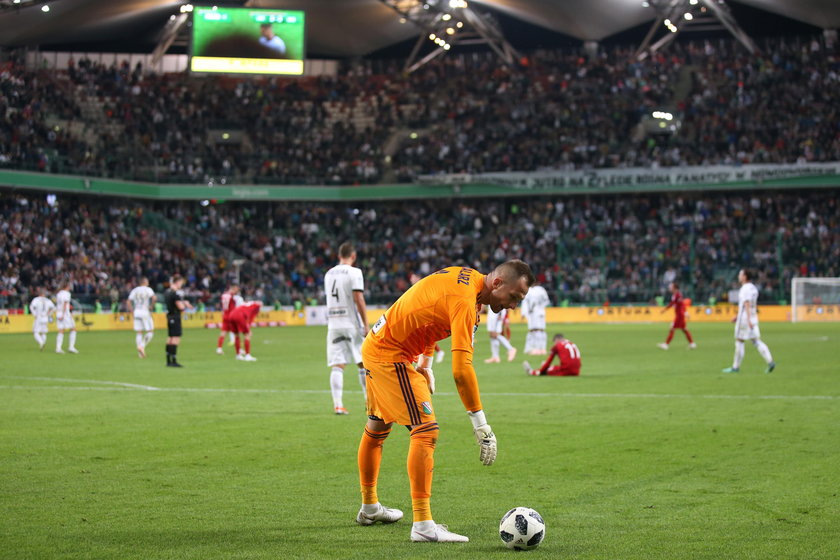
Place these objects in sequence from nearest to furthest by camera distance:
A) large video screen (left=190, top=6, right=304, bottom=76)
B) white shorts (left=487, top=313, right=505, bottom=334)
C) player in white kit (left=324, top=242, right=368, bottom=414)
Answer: player in white kit (left=324, top=242, right=368, bottom=414) < white shorts (left=487, top=313, right=505, bottom=334) < large video screen (left=190, top=6, right=304, bottom=76)

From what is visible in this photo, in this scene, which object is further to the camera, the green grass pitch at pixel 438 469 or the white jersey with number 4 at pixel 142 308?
the white jersey with number 4 at pixel 142 308

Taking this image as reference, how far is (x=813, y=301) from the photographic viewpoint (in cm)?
5009

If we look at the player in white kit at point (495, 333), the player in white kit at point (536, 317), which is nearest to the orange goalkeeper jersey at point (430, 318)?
the player in white kit at point (495, 333)

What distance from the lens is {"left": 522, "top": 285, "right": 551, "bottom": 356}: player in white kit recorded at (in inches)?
1059

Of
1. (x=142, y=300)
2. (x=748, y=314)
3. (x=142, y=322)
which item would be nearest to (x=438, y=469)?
(x=748, y=314)

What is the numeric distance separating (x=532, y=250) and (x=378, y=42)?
18.2m

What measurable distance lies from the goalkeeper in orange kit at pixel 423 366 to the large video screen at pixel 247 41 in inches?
1587

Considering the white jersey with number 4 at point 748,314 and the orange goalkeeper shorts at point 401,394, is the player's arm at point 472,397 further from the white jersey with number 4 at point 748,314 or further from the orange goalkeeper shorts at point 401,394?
the white jersey with number 4 at point 748,314

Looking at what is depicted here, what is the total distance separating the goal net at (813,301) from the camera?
49500mm

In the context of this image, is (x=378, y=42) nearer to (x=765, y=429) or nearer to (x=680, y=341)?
(x=680, y=341)

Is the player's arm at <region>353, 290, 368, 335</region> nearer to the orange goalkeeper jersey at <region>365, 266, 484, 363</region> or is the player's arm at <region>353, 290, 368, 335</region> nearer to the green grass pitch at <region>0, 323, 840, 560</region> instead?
the green grass pitch at <region>0, 323, 840, 560</region>

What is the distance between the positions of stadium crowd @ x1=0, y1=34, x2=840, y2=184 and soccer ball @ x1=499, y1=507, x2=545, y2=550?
4971 centimetres

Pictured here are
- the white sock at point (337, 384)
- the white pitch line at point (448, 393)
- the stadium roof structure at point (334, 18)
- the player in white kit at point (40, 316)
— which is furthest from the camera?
the stadium roof structure at point (334, 18)

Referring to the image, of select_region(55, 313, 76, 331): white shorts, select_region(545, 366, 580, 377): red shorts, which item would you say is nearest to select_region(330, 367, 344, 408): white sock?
select_region(545, 366, 580, 377): red shorts
